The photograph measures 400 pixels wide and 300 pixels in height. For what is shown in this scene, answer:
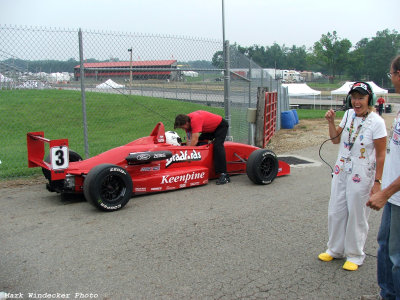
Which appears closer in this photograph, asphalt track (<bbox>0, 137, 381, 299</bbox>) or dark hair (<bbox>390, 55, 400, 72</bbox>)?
dark hair (<bbox>390, 55, 400, 72</bbox>)

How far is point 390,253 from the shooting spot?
2895 mm

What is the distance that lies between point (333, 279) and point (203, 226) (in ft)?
5.93

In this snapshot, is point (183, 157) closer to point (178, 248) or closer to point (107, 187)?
point (107, 187)

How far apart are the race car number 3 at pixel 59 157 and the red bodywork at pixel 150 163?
4cm

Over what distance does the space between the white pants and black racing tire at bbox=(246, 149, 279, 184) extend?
3.05 m

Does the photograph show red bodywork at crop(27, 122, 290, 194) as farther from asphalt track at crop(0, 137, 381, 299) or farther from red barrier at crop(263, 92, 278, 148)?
red barrier at crop(263, 92, 278, 148)

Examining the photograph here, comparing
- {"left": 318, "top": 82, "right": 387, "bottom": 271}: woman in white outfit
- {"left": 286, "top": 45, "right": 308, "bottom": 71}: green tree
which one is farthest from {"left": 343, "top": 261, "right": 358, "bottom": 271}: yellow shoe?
{"left": 286, "top": 45, "right": 308, "bottom": 71}: green tree

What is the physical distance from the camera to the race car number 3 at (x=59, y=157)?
5.55 meters

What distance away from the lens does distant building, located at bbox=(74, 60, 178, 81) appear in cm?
757

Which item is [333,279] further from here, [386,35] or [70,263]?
[386,35]

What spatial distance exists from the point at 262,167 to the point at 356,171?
141 inches

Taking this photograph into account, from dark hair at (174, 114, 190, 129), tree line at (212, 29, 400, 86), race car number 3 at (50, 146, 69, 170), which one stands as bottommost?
race car number 3 at (50, 146, 69, 170)

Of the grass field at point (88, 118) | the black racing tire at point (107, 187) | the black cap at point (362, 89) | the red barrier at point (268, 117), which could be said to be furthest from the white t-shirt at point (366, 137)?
the grass field at point (88, 118)

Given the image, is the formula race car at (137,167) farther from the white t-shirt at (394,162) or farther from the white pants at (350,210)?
the white t-shirt at (394,162)
